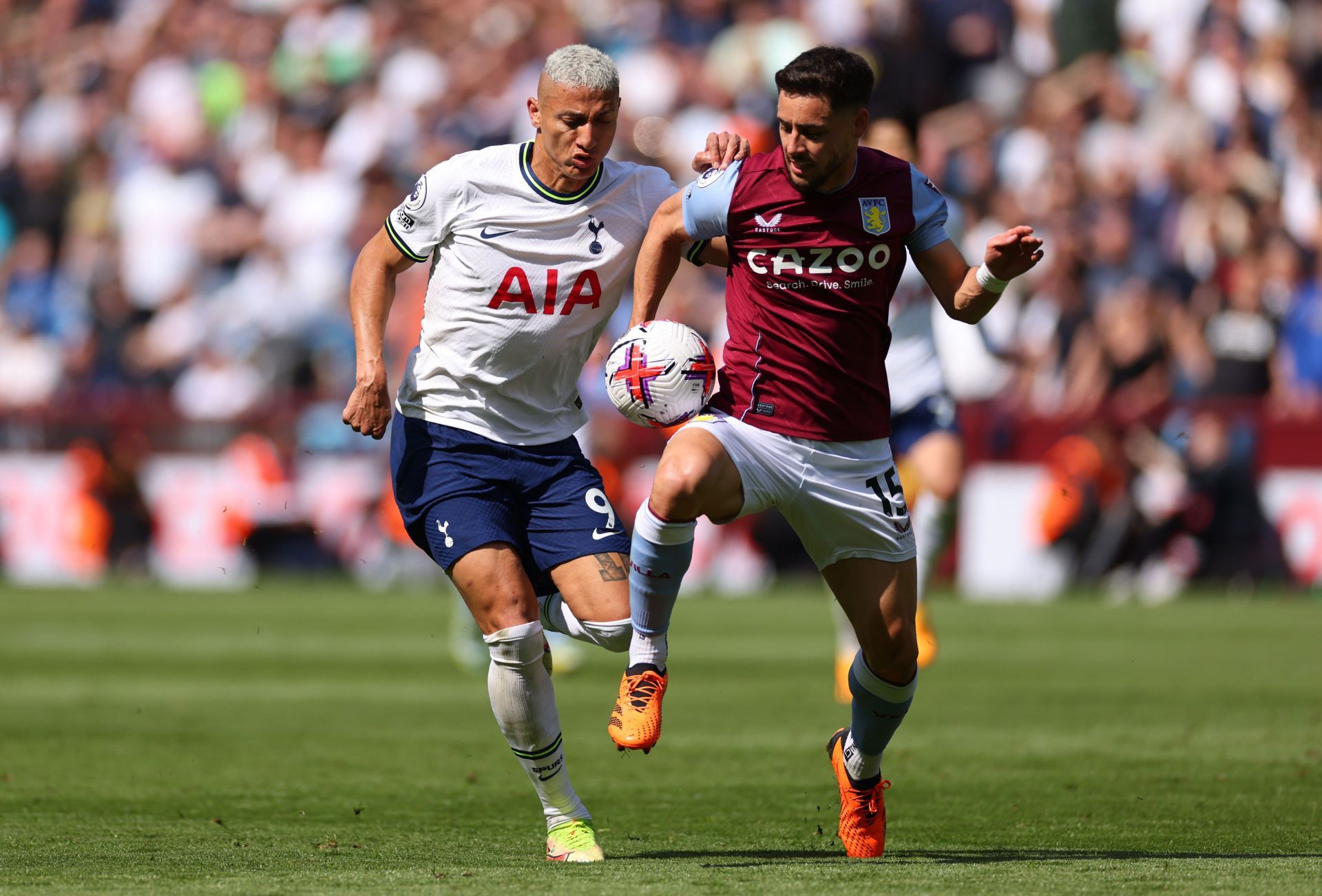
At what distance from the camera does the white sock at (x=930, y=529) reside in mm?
10891

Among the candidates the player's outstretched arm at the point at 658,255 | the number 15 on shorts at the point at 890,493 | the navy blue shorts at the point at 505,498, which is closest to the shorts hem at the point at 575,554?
the navy blue shorts at the point at 505,498

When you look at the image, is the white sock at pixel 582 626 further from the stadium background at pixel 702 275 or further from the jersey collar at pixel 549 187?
the stadium background at pixel 702 275

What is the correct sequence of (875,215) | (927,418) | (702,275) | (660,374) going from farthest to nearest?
(702,275)
(927,418)
(660,374)
(875,215)

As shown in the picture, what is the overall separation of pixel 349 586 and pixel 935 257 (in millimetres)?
13215

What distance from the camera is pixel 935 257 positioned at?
664cm

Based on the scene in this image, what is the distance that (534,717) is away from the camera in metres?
6.78

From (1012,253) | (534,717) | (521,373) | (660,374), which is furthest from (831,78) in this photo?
(534,717)

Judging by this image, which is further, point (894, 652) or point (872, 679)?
point (872, 679)

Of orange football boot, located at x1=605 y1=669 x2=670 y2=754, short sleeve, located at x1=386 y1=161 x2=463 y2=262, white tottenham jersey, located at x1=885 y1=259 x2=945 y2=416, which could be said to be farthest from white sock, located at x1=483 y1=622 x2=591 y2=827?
white tottenham jersey, located at x1=885 y1=259 x2=945 y2=416

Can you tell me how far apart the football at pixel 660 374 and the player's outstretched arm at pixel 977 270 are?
80 centimetres

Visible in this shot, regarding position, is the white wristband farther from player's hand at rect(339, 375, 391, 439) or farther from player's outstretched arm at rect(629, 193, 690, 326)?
player's hand at rect(339, 375, 391, 439)

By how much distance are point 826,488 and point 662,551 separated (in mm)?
575

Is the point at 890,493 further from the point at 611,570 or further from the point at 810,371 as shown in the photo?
the point at 611,570

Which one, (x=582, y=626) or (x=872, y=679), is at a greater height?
(x=582, y=626)
